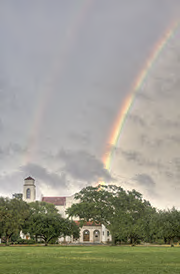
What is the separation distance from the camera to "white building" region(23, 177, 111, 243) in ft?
363

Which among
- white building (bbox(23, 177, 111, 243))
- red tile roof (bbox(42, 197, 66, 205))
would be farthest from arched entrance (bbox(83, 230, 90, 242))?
red tile roof (bbox(42, 197, 66, 205))

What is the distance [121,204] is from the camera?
6638 centimetres

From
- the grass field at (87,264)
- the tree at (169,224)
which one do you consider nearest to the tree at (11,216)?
the tree at (169,224)

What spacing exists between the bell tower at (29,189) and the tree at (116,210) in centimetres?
6236

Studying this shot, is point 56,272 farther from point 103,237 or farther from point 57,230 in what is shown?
point 103,237

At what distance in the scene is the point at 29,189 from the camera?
12850 cm

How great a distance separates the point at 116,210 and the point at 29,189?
6981cm

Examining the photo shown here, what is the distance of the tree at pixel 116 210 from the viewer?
63.8m

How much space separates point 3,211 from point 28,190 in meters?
67.0

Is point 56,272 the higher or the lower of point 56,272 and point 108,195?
the lower

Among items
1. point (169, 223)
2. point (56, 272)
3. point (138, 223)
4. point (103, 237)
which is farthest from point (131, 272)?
point (103, 237)

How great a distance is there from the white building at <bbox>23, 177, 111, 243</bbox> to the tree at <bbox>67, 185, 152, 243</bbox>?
44.4m

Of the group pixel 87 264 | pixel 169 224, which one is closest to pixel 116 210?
pixel 169 224

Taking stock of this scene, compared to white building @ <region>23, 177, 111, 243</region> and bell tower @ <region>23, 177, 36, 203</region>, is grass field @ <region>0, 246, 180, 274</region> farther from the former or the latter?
bell tower @ <region>23, 177, 36, 203</region>
